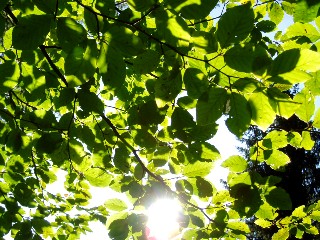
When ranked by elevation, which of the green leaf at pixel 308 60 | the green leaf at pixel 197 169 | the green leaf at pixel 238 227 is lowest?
the green leaf at pixel 238 227

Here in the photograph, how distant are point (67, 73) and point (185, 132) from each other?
674mm

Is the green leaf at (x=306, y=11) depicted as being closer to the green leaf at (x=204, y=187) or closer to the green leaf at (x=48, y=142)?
the green leaf at (x=204, y=187)

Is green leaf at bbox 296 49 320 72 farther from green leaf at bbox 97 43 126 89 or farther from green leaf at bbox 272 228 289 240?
green leaf at bbox 272 228 289 240

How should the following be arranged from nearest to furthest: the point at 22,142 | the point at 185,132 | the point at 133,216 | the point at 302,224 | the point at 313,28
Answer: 1. the point at 313,28
2. the point at 185,132
3. the point at 133,216
4. the point at 22,142
5. the point at 302,224

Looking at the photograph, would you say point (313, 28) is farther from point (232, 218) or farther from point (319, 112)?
point (232, 218)

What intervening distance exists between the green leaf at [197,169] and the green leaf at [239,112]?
55cm

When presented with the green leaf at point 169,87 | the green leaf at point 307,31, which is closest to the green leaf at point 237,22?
the green leaf at point 169,87

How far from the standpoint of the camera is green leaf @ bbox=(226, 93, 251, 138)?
1113 mm

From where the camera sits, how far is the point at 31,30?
3.44ft

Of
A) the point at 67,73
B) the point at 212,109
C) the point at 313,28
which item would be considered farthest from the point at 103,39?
the point at 313,28

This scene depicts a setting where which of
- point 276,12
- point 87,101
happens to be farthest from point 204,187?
Result: point 276,12

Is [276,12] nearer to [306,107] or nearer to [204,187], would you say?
[306,107]

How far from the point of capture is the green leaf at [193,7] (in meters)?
0.97

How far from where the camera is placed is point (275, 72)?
94 centimetres
